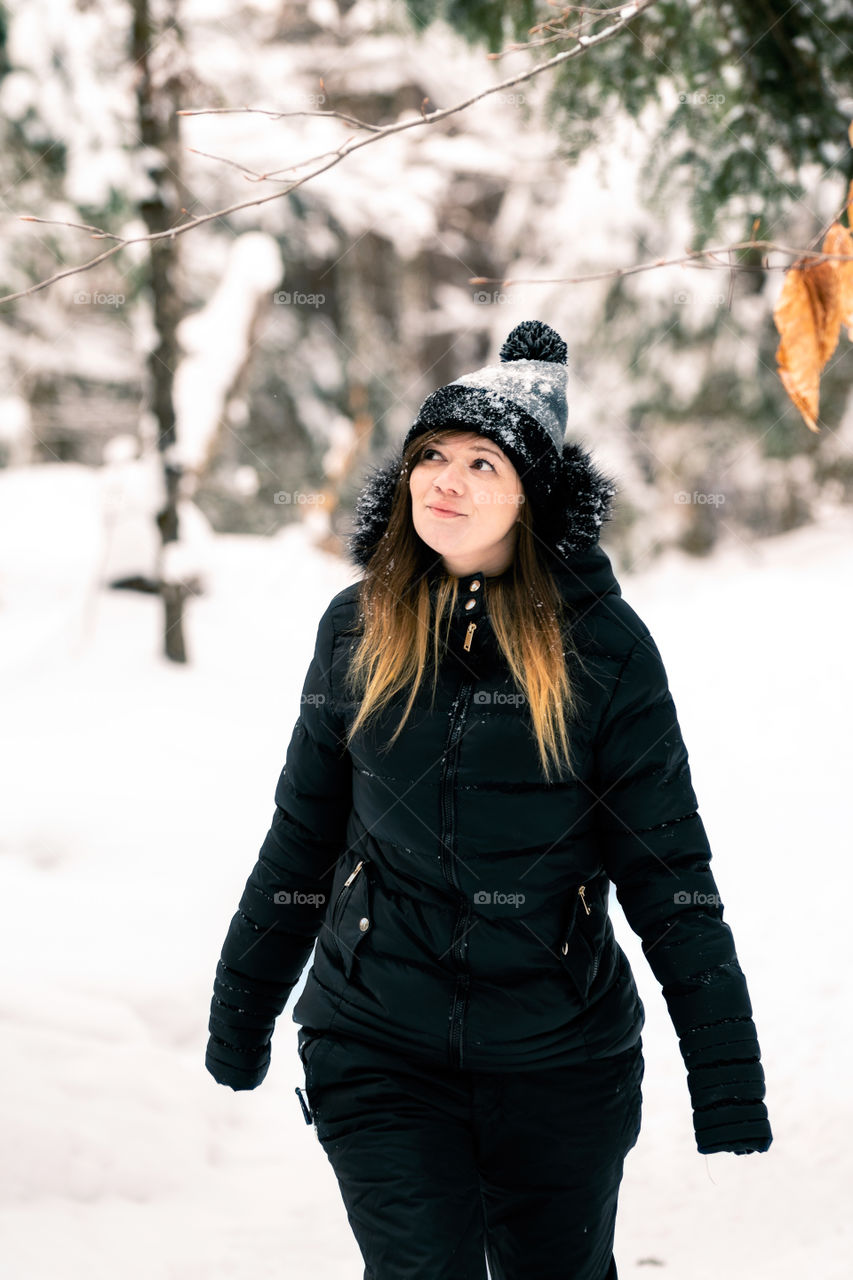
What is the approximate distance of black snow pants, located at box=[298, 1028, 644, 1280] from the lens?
5.78 feet

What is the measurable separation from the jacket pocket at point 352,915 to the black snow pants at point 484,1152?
155 millimetres

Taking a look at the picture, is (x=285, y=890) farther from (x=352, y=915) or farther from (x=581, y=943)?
(x=581, y=943)

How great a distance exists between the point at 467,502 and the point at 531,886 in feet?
2.22

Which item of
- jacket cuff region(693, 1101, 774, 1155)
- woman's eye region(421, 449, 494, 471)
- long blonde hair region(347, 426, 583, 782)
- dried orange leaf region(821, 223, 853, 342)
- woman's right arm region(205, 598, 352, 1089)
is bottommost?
jacket cuff region(693, 1101, 774, 1155)

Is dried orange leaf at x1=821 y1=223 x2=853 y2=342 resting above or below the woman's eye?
above

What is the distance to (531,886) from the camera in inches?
72.5

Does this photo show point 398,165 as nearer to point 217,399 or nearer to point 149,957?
point 217,399

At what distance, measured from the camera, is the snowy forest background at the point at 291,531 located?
119 inches

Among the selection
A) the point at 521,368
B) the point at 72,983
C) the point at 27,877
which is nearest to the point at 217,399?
the point at 27,877

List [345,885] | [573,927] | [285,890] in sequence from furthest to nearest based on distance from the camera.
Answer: [285,890], [345,885], [573,927]

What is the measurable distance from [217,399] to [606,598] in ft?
23.2

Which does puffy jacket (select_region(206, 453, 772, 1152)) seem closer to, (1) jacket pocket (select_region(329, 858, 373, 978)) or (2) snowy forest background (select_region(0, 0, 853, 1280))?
(1) jacket pocket (select_region(329, 858, 373, 978))

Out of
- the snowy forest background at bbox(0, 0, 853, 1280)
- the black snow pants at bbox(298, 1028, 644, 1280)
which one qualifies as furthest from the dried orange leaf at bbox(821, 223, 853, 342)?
the black snow pants at bbox(298, 1028, 644, 1280)

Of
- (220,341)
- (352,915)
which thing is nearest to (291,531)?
(220,341)
